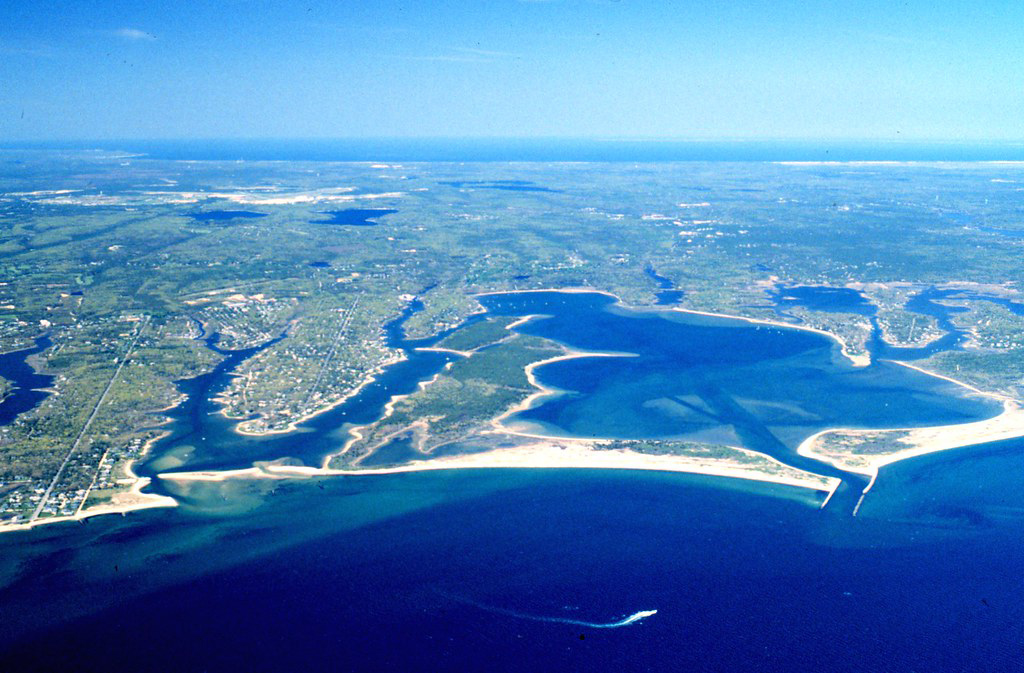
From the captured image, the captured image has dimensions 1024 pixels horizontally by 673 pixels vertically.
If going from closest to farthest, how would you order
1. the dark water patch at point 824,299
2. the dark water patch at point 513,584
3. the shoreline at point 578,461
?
the dark water patch at point 513,584
the shoreline at point 578,461
the dark water patch at point 824,299

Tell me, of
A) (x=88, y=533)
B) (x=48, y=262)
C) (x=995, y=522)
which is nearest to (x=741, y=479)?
(x=995, y=522)

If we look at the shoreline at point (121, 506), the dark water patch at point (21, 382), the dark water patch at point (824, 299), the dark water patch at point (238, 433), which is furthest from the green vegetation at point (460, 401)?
the dark water patch at point (824, 299)

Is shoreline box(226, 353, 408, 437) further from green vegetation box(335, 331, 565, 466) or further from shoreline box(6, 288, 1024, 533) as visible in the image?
green vegetation box(335, 331, 565, 466)

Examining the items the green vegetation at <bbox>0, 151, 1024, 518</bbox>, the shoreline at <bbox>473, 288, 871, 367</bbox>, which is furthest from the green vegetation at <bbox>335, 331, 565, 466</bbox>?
the shoreline at <bbox>473, 288, 871, 367</bbox>

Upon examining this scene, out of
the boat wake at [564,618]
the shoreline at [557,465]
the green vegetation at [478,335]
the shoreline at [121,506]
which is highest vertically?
the green vegetation at [478,335]

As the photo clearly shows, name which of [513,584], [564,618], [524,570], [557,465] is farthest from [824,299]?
[564,618]

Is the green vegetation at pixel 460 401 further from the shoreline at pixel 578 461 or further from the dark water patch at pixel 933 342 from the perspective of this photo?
the dark water patch at pixel 933 342

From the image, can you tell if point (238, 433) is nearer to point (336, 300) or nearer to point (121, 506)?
point (121, 506)

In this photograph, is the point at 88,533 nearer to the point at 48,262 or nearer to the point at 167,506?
the point at 167,506
